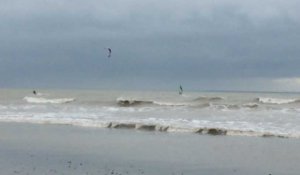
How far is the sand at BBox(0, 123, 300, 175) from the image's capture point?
12086 mm

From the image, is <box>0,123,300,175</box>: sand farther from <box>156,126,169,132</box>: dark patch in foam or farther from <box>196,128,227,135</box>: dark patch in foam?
<box>156,126,169,132</box>: dark patch in foam

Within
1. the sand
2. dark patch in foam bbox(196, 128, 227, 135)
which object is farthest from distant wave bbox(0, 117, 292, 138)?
the sand

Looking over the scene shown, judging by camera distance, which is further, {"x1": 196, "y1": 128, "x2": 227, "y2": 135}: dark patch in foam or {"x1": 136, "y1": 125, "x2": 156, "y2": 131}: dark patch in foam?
{"x1": 136, "y1": 125, "x2": 156, "y2": 131}: dark patch in foam

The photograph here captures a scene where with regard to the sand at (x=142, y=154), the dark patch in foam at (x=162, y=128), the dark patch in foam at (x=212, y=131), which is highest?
the dark patch in foam at (x=162, y=128)

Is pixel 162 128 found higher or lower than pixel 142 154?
higher

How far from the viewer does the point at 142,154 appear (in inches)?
576

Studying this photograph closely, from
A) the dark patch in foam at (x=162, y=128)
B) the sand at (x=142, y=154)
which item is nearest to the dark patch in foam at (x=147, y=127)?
the dark patch in foam at (x=162, y=128)

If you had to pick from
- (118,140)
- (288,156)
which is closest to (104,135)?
(118,140)

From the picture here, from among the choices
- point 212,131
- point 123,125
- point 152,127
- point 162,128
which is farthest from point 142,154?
point 123,125

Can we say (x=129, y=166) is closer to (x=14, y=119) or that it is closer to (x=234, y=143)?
(x=234, y=143)

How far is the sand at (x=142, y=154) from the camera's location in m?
12.1

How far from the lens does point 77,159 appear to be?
13.5 metres

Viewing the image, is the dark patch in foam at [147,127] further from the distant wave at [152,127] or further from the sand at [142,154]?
the sand at [142,154]

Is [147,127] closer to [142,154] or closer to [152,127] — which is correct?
[152,127]
